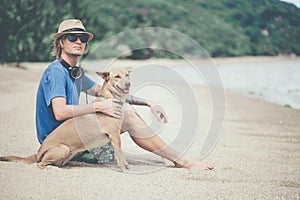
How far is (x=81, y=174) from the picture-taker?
414 cm

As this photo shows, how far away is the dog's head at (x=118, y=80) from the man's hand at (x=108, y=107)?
0.59 ft

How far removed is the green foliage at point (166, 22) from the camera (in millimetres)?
19375

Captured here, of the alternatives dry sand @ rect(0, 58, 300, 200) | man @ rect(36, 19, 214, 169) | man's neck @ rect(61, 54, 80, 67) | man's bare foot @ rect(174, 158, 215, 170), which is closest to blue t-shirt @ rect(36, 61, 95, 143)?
man @ rect(36, 19, 214, 169)

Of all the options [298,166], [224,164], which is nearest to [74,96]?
[224,164]

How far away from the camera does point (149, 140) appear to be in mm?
4422

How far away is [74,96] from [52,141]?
0.47m

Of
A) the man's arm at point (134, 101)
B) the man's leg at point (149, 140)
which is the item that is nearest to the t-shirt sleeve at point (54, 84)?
the man's leg at point (149, 140)

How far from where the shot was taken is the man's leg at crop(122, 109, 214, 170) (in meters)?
4.35

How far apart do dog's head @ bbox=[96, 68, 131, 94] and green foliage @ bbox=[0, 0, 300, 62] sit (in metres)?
2.61

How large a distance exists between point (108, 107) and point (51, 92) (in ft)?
1.74

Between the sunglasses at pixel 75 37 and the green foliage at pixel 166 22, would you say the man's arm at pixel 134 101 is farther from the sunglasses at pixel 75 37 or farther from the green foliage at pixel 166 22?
the green foliage at pixel 166 22

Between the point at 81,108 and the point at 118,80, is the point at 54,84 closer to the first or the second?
the point at 81,108

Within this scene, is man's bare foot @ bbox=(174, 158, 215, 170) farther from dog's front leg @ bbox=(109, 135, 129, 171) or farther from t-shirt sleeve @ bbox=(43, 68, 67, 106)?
t-shirt sleeve @ bbox=(43, 68, 67, 106)

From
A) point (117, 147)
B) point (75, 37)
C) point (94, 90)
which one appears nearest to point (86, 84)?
point (94, 90)
